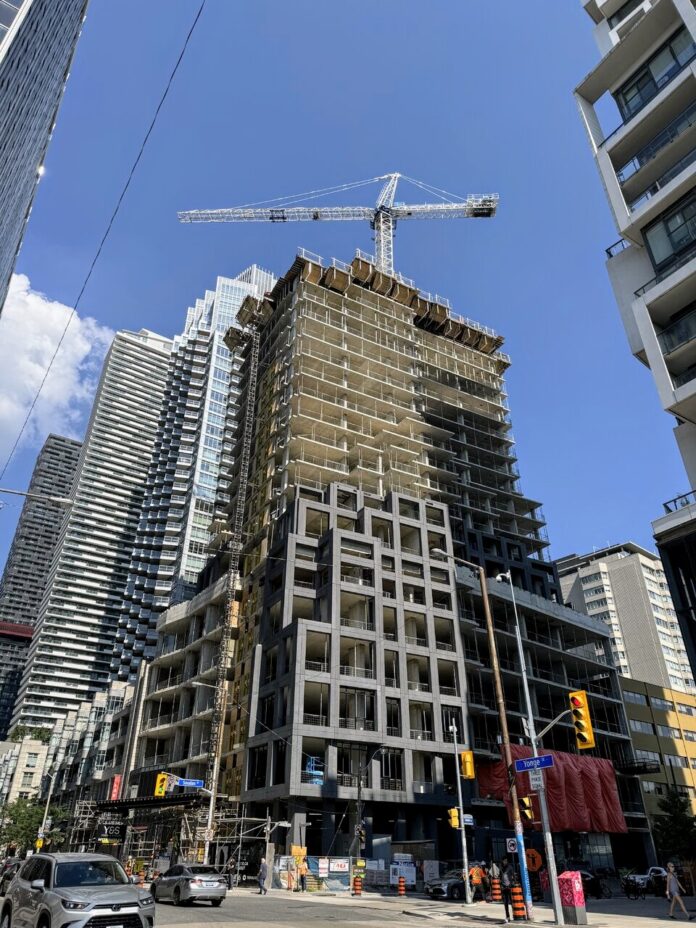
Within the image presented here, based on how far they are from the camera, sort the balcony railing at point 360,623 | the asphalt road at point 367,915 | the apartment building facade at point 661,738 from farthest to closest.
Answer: the apartment building facade at point 661,738
the balcony railing at point 360,623
the asphalt road at point 367,915

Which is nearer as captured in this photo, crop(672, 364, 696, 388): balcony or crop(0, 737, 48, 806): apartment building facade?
crop(672, 364, 696, 388): balcony

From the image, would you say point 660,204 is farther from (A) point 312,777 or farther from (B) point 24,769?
(B) point 24,769

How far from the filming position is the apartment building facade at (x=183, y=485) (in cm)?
11006

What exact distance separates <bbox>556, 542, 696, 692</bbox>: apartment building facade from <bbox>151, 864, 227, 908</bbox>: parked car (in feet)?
328

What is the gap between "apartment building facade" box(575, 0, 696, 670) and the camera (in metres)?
30.5

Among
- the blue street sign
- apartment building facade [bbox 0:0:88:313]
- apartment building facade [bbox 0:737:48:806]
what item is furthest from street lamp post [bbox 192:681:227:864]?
apartment building facade [bbox 0:737:48:806]

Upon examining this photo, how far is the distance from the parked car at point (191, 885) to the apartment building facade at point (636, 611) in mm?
100049

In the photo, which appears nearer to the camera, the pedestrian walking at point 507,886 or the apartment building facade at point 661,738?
the pedestrian walking at point 507,886

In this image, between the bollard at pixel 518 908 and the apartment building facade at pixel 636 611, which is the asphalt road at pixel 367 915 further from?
the apartment building facade at pixel 636 611

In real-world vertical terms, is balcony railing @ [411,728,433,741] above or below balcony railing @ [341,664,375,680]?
below

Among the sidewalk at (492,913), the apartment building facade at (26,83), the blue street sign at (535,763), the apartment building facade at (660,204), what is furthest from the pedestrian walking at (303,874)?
the apartment building facade at (26,83)

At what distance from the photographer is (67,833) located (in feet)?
289

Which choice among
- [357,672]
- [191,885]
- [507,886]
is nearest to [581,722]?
[507,886]

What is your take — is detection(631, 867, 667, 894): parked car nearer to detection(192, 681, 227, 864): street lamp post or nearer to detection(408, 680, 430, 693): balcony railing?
detection(408, 680, 430, 693): balcony railing
